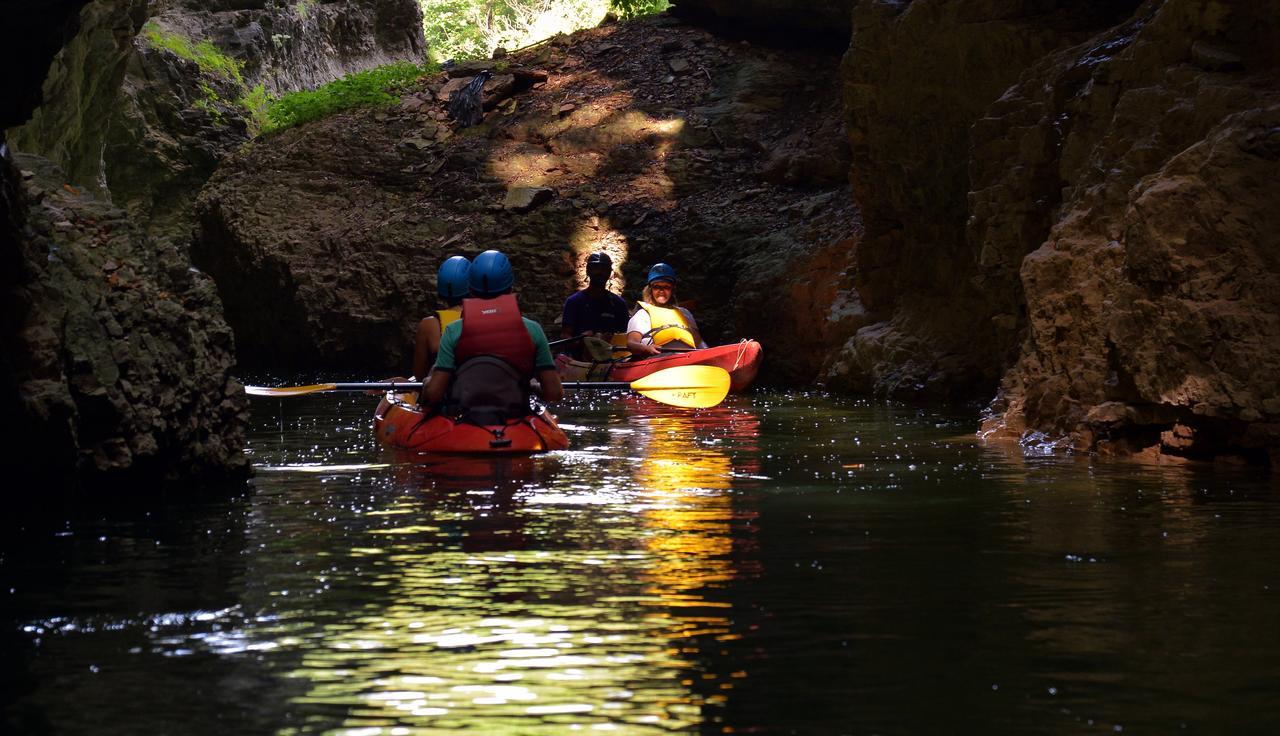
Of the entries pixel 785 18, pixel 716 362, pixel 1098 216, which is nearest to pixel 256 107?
pixel 785 18

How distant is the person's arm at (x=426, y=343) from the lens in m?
12.2

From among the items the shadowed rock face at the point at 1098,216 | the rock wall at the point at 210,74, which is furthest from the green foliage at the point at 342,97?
the shadowed rock face at the point at 1098,216

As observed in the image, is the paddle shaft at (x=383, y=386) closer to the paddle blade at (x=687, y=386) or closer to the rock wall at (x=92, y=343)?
the paddle blade at (x=687, y=386)

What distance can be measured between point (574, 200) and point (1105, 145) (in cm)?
1454

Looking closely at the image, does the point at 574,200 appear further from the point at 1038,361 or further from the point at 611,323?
the point at 1038,361

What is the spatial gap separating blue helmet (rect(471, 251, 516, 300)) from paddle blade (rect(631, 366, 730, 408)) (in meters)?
3.83

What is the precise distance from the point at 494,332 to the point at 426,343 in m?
1.71

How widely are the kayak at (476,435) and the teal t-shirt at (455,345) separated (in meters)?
0.43

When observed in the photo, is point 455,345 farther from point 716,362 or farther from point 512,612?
point 716,362

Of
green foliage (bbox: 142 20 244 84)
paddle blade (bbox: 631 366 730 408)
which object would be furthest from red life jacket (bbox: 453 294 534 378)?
green foliage (bbox: 142 20 244 84)

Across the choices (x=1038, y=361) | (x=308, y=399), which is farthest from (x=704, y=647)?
(x=308, y=399)

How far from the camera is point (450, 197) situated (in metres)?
26.5

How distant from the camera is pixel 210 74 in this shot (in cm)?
3098

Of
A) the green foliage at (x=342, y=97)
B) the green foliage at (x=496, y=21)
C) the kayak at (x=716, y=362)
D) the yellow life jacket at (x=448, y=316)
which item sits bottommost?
the kayak at (x=716, y=362)
